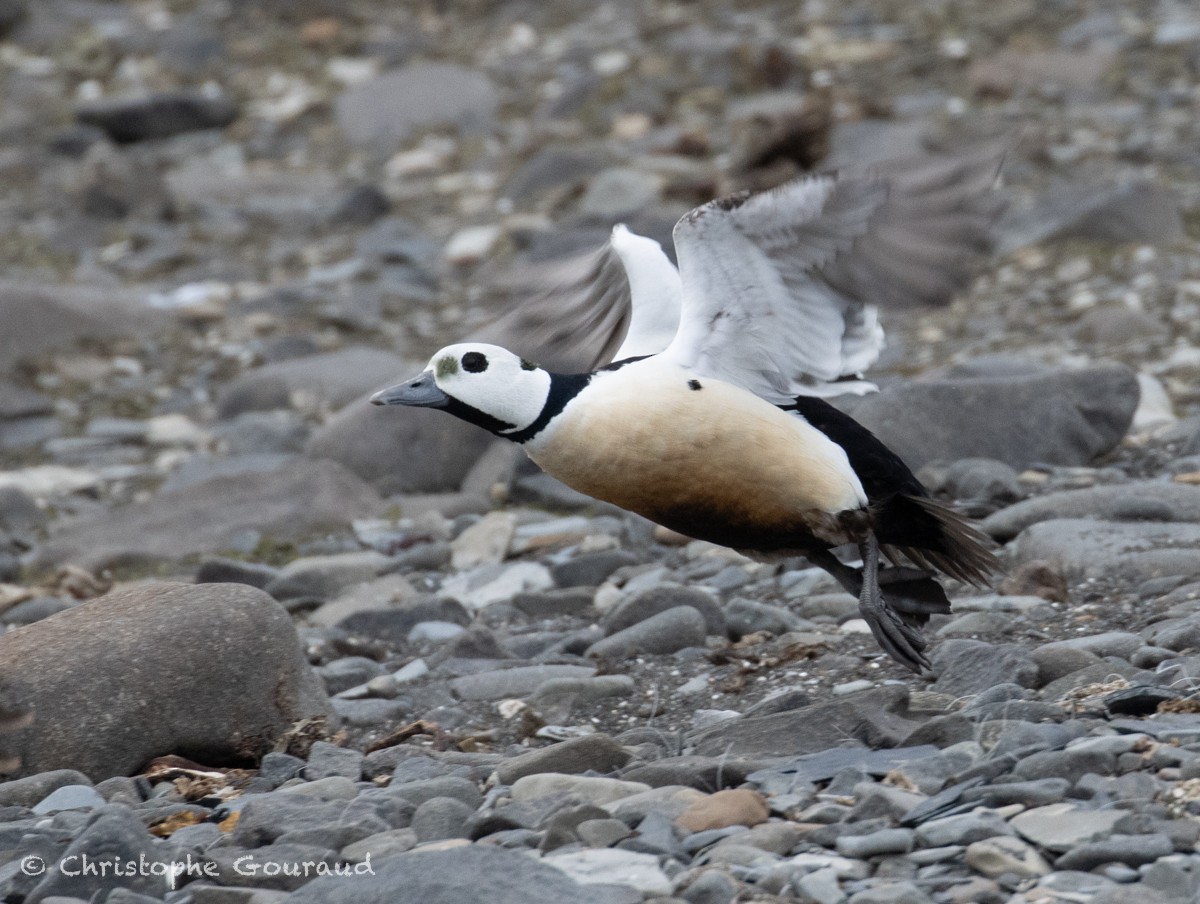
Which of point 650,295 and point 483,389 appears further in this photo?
point 650,295

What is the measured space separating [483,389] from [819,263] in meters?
0.92

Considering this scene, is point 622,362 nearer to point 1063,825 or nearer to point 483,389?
point 483,389

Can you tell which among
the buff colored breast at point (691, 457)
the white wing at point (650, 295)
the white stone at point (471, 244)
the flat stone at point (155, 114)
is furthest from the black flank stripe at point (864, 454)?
the flat stone at point (155, 114)

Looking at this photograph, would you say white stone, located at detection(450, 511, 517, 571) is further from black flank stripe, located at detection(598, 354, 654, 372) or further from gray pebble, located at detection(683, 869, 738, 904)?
gray pebble, located at detection(683, 869, 738, 904)

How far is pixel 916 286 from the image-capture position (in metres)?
4.33

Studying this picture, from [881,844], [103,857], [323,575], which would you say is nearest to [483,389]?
[103,857]

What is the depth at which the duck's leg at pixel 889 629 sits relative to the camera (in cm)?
446

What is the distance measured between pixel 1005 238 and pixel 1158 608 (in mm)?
4705

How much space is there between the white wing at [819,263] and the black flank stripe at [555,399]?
306 mm

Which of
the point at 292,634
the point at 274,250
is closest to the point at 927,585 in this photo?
the point at 292,634

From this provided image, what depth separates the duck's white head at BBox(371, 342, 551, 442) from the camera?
441cm

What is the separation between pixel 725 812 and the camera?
3463 millimetres

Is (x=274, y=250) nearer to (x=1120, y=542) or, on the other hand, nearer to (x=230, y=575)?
(x=230, y=575)

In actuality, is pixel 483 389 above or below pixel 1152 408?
above
